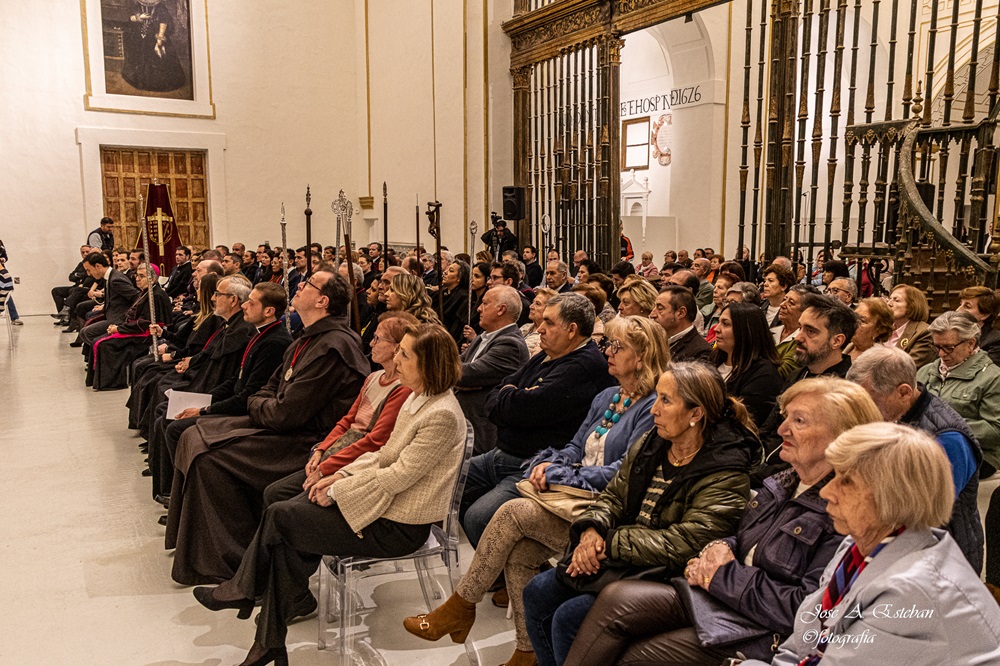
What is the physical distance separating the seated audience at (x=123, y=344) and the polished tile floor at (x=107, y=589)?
5.27ft

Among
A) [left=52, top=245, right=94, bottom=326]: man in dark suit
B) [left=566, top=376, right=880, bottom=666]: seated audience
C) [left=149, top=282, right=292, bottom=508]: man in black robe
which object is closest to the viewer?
[left=566, top=376, right=880, bottom=666]: seated audience

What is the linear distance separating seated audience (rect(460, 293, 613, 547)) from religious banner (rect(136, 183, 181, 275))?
12939mm

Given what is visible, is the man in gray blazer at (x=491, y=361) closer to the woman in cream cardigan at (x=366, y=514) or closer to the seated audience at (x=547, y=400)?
the seated audience at (x=547, y=400)

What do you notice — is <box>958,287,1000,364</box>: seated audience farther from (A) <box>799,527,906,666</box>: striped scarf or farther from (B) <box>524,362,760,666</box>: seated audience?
(A) <box>799,527,906,666</box>: striped scarf

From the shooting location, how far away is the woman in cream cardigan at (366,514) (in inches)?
121

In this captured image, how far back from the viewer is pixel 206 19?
15.4 metres

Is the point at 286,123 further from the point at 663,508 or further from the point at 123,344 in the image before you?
the point at 663,508

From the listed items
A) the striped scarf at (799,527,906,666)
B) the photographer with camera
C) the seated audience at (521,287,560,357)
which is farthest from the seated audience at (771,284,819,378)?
the photographer with camera

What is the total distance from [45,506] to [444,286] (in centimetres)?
355

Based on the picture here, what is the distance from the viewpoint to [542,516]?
2.96 meters

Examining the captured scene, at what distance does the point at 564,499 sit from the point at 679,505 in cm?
49

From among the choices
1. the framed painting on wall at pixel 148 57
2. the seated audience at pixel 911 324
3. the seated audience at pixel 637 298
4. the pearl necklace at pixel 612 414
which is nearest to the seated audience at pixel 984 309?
the seated audience at pixel 911 324

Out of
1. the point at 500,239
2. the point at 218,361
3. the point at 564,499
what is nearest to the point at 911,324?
the point at 564,499

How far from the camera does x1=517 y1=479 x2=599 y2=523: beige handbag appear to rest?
2.90m
